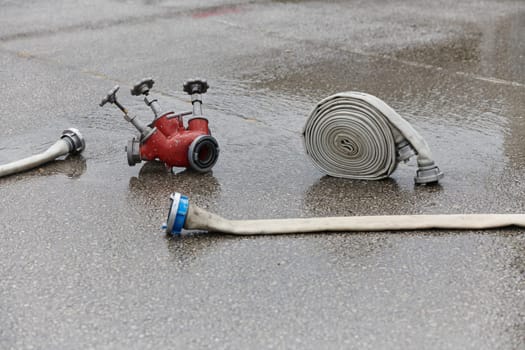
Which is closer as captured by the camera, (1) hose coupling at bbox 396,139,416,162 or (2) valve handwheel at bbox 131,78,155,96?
(1) hose coupling at bbox 396,139,416,162

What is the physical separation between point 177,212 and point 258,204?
639 mm

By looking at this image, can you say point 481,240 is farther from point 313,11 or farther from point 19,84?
point 313,11

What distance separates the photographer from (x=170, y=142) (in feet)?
13.7

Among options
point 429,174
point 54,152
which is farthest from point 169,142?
point 429,174

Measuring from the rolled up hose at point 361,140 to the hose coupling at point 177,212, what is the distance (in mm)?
1053

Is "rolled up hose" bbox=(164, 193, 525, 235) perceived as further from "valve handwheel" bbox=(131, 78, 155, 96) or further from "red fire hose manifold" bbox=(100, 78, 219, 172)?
"valve handwheel" bbox=(131, 78, 155, 96)

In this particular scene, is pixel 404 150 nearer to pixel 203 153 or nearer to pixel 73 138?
pixel 203 153

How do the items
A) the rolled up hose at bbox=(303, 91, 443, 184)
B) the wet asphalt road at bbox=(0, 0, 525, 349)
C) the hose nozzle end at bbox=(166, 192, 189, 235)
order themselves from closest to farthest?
the wet asphalt road at bbox=(0, 0, 525, 349) < the hose nozzle end at bbox=(166, 192, 189, 235) < the rolled up hose at bbox=(303, 91, 443, 184)

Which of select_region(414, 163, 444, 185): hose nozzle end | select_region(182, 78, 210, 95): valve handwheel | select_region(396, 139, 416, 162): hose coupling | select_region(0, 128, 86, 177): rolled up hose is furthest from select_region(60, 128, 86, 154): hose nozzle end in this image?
select_region(414, 163, 444, 185): hose nozzle end

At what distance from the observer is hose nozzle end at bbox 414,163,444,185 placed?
4.04m

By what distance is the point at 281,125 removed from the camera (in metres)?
5.17

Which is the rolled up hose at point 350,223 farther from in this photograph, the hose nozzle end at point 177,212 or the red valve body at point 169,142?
the red valve body at point 169,142

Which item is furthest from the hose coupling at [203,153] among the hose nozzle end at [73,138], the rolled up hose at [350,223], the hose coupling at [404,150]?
the hose coupling at [404,150]

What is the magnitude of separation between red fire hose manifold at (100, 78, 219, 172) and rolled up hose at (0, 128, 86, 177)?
1.35ft
